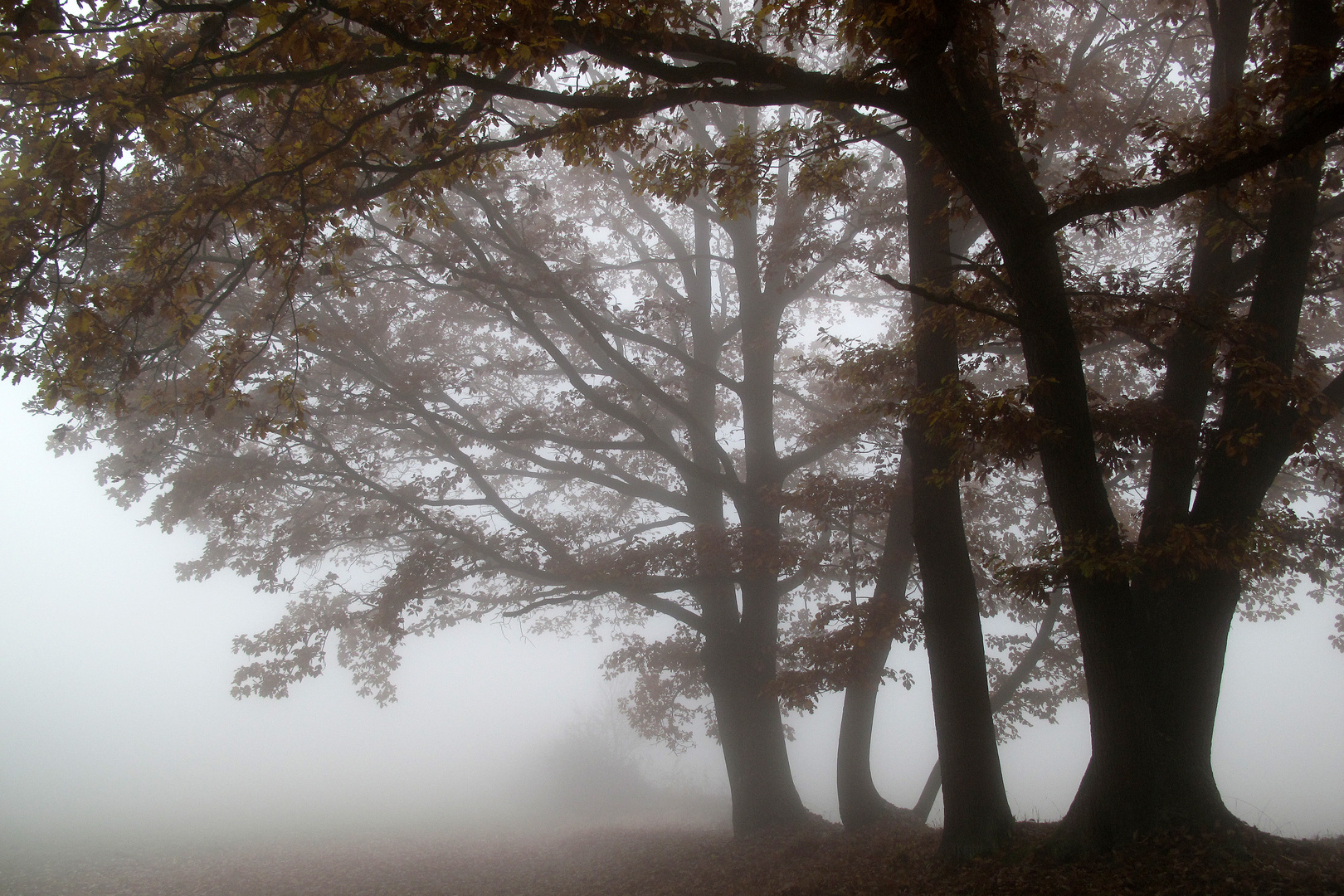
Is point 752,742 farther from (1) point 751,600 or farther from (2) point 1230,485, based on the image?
(2) point 1230,485

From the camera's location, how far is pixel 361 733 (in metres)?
39.4

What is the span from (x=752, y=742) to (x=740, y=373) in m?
8.51

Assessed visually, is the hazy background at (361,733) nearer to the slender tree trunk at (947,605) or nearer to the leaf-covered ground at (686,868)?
the leaf-covered ground at (686,868)

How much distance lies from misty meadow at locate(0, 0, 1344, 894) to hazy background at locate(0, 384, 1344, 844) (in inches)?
116

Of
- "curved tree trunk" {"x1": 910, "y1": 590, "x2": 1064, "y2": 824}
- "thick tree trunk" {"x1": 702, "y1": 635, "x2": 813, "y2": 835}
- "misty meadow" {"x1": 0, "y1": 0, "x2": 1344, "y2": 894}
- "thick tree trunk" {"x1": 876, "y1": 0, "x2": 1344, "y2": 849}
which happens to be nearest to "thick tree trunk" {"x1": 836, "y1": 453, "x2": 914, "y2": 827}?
"misty meadow" {"x1": 0, "y1": 0, "x2": 1344, "y2": 894}

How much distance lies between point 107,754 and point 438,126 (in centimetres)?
4067

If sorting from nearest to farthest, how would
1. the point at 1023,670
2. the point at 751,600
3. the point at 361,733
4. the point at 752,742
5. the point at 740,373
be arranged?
the point at 752,742
the point at 751,600
the point at 1023,670
the point at 740,373
the point at 361,733

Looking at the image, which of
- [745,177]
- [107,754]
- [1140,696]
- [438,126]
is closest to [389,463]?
[438,126]

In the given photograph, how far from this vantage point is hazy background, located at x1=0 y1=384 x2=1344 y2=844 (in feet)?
81.7

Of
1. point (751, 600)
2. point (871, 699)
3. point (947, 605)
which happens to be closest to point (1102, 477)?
point (947, 605)

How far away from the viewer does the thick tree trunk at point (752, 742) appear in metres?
11.1

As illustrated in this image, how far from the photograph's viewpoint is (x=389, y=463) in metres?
14.4

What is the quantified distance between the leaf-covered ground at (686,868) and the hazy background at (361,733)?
5.20 meters

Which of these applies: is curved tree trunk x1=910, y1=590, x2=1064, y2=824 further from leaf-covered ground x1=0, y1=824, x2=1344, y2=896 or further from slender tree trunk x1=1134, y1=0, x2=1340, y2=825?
slender tree trunk x1=1134, y1=0, x2=1340, y2=825
